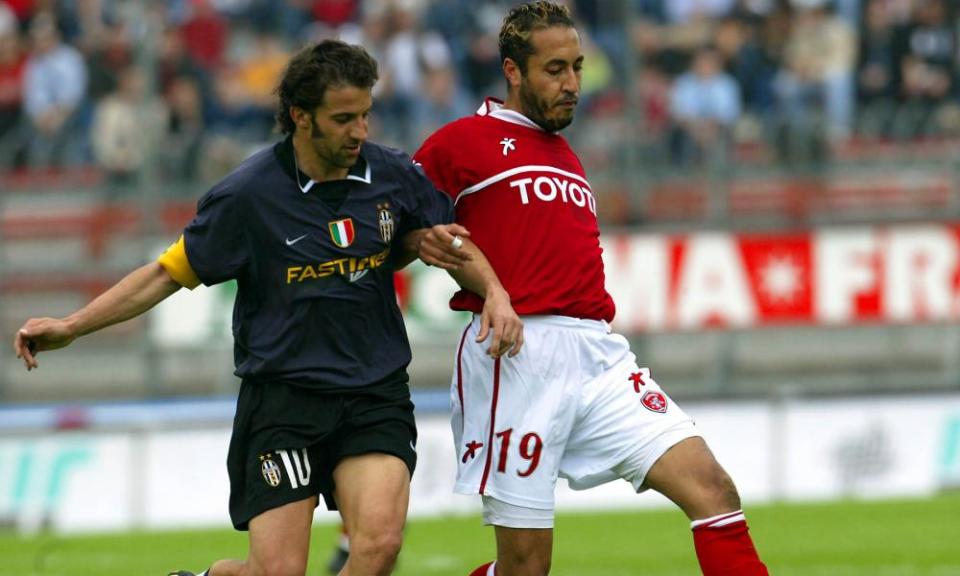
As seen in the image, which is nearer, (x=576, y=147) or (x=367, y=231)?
(x=367, y=231)

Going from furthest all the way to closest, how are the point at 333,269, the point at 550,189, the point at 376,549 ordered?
the point at 550,189 → the point at 333,269 → the point at 376,549

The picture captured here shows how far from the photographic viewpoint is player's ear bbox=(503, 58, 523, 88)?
6.77 m

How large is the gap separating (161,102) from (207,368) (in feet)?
7.89

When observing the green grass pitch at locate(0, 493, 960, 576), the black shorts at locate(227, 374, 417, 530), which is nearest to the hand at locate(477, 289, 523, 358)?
the black shorts at locate(227, 374, 417, 530)

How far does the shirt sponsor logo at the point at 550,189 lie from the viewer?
22.1 ft

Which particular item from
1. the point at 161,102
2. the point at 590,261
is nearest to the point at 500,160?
the point at 590,261

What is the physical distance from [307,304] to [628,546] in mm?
5862

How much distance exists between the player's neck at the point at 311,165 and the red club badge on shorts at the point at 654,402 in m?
1.38

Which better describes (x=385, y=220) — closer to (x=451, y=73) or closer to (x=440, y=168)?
(x=440, y=168)

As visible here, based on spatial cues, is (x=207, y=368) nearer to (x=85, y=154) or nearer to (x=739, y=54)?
(x=85, y=154)

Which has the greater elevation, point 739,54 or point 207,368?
point 739,54

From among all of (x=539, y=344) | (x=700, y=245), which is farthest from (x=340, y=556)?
(x=700, y=245)

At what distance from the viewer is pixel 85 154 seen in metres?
15.4

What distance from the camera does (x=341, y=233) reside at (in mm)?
6289
